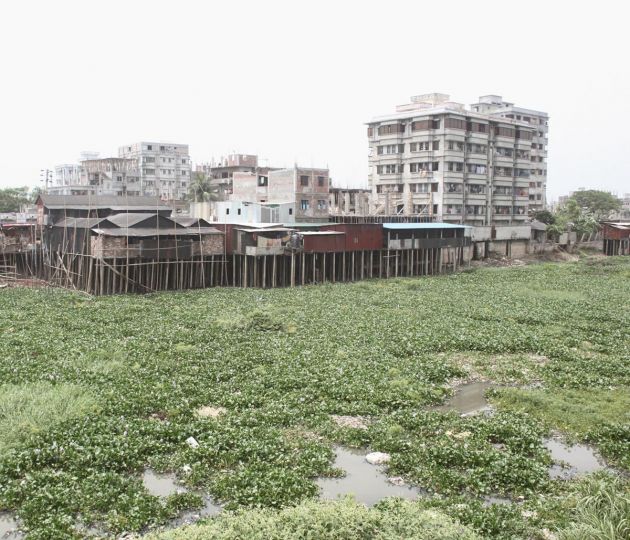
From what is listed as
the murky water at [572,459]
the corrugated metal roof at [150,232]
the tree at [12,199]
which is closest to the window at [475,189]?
the corrugated metal roof at [150,232]

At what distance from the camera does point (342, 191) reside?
79312 mm

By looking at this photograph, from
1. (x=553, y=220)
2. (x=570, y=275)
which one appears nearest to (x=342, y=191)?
(x=553, y=220)

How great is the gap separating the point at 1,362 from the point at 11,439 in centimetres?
707

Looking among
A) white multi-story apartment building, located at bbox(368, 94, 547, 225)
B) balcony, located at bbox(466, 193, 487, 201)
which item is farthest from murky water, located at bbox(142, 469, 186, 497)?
balcony, located at bbox(466, 193, 487, 201)

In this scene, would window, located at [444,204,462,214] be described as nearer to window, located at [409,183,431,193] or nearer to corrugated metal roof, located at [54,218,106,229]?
window, located at [409,183,431,193]

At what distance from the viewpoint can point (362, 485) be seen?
1373cm

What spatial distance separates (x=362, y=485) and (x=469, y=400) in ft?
22.4

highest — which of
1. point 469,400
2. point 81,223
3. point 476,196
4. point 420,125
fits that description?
point 420,125

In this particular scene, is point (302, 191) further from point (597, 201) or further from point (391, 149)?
point (597, 201)

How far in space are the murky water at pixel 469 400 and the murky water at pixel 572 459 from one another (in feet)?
9.06

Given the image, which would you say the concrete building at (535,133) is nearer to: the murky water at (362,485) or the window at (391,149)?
the window at (391,149)

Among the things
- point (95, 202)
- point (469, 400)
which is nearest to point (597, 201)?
point (95, 202)

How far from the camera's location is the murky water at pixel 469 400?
18609mm

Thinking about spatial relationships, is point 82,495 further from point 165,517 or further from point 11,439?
point 11,439
